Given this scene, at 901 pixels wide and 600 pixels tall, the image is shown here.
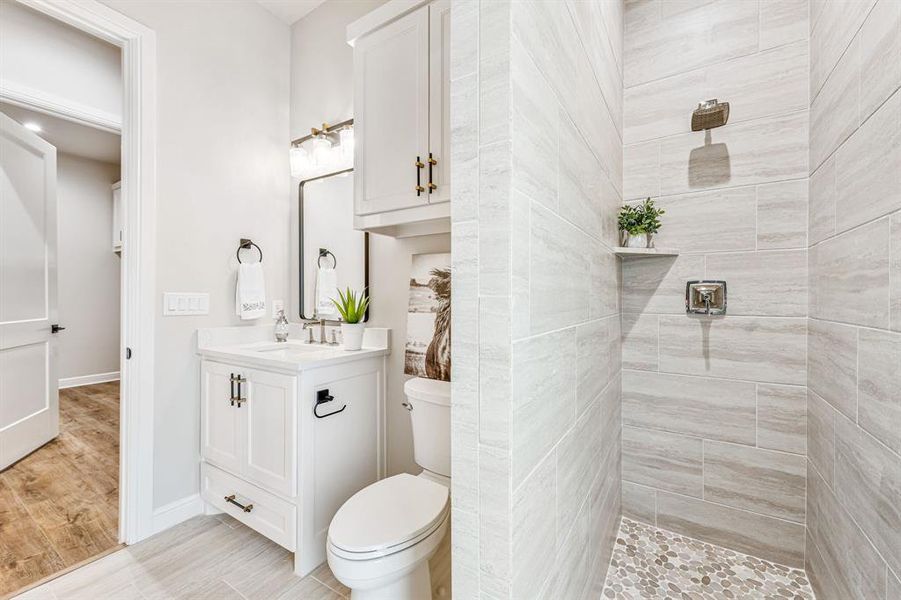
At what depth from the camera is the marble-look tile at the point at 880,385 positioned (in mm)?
856

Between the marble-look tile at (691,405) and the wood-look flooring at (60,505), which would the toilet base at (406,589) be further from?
the wood-look flooring at (60,505)

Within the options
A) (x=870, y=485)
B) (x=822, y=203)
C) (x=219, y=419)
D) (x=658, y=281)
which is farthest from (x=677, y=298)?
(x=219, y=419)

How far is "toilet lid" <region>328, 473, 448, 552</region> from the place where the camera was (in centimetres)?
118

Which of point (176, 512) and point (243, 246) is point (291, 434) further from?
point (243, 246)

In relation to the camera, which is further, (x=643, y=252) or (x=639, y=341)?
(x=639, y=341)

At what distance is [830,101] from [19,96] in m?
4.01

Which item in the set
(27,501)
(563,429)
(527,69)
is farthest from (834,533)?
(27,501)

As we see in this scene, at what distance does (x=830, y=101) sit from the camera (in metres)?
1.27

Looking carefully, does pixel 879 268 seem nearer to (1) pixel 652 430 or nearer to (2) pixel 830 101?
(2) pixel 830 101

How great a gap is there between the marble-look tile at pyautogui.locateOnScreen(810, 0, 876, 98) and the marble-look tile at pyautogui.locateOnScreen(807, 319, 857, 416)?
0.83 metres

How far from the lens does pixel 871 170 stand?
3.22ft

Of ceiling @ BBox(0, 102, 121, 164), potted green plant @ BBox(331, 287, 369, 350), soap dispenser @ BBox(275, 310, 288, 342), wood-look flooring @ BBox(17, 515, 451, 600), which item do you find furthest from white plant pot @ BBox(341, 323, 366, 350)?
ceiling @ BBox(0, 102, 121, 164)

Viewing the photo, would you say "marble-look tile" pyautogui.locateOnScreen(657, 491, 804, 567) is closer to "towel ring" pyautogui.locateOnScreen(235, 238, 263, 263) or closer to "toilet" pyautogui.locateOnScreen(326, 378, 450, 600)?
"toilet" pyautogui.locateOnScreen(326, 378, 450, 600)

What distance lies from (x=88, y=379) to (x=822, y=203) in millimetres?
6529
